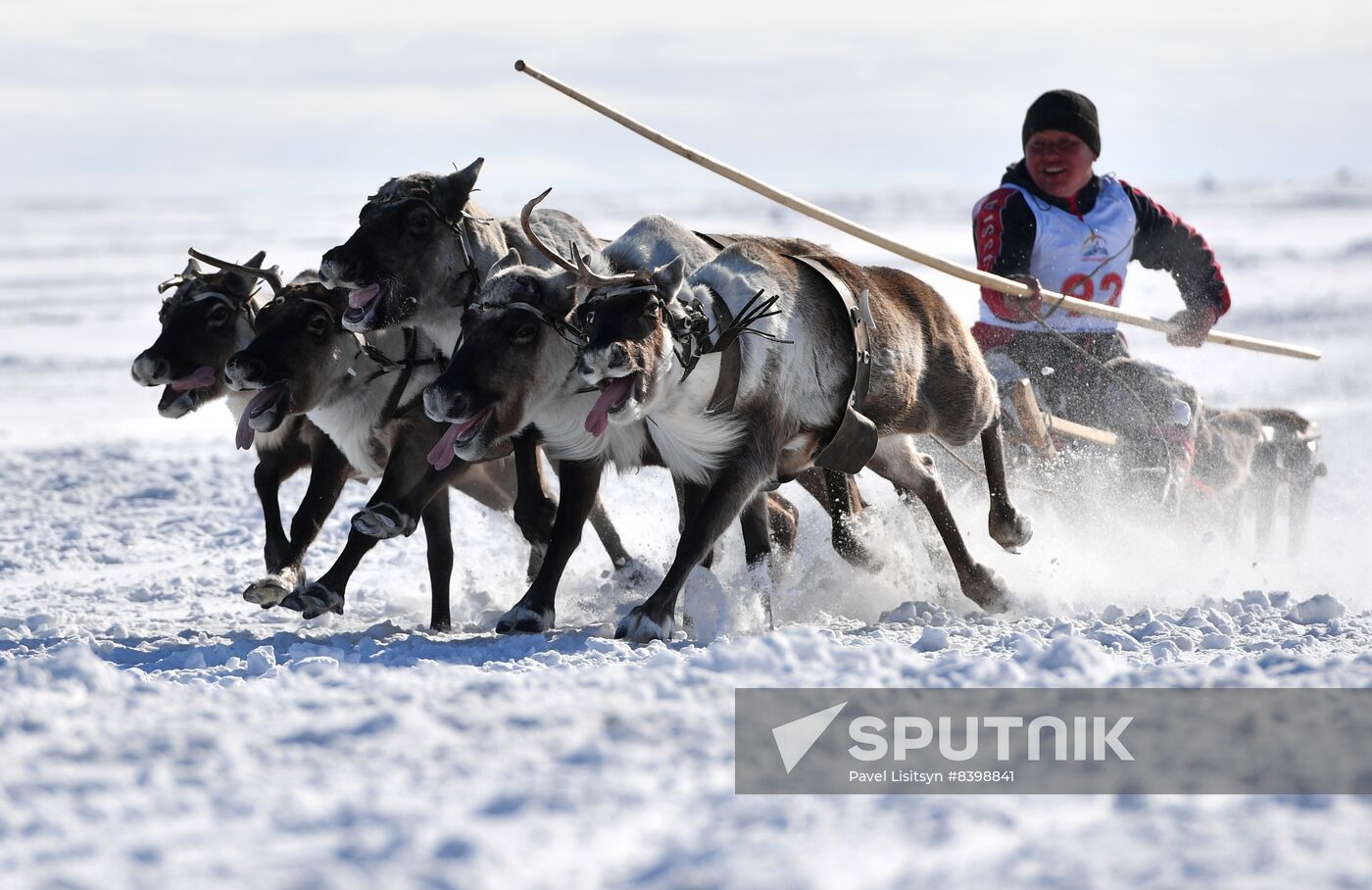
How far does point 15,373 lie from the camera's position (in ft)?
55.3

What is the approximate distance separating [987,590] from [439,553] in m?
2.16

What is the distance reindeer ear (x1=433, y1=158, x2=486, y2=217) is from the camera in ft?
17.9

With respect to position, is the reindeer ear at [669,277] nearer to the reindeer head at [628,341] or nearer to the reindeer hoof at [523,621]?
the reindeer head at [628,341]

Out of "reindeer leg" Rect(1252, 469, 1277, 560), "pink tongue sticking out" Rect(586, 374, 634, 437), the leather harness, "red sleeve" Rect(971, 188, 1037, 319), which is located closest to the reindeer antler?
"pink tongue sticking out" Rect(586, 374, 634, 437)

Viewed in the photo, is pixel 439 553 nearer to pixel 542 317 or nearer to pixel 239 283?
pixel 239 283

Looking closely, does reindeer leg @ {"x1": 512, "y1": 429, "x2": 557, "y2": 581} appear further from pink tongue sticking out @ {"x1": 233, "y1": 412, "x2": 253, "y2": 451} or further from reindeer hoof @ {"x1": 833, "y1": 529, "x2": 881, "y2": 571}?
reindeer hoof @ {"x1": 833, "y1": 529, "x2": 881, "y2": 571}

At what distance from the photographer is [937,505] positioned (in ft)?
21.4

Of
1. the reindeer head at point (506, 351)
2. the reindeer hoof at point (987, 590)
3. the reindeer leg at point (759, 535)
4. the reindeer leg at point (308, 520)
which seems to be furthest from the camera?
the reindeer hoof at point (987, 590)

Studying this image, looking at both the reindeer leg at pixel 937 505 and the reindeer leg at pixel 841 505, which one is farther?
the reindeer leg at pixel 841 505

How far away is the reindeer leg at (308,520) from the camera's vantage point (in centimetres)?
561

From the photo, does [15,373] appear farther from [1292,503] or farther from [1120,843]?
[1120,843]

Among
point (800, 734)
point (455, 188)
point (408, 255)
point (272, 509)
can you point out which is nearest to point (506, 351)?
point (408, 255)

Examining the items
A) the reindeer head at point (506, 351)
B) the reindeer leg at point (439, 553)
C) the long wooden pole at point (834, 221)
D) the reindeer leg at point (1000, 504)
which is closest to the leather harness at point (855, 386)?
the long wooden pole at point (834, 221)

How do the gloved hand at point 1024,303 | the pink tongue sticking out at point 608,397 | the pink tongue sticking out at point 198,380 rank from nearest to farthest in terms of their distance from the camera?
the pink tongue sticking out at point 608,397
the pink tongue sticking out at point 198,380
the gloved hand at point 1024,303
